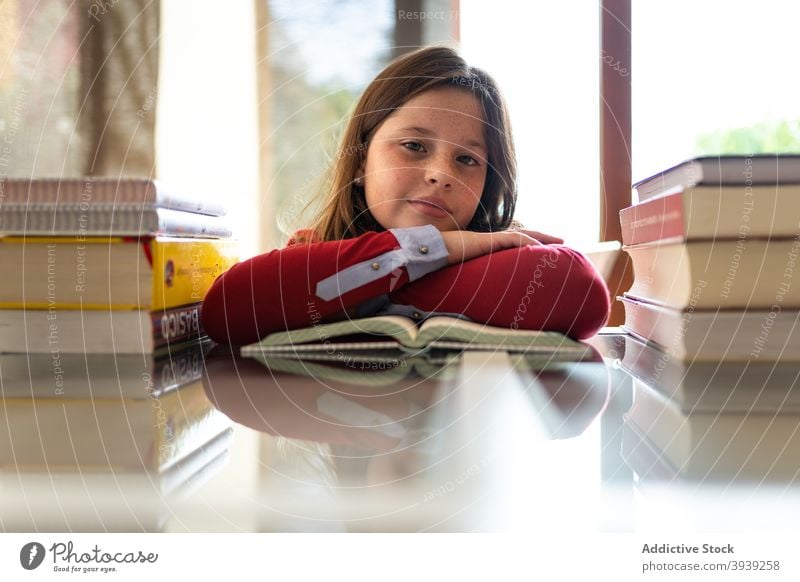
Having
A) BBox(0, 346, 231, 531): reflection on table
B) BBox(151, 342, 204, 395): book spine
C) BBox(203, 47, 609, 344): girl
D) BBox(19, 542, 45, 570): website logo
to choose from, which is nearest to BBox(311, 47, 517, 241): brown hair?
BBox(203, 47, 609, 344): girl

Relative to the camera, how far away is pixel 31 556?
0.21 m

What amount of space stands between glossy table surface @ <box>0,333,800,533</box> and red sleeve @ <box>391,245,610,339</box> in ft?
0.59

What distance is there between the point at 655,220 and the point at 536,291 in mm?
100

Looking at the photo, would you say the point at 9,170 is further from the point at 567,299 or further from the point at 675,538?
the point at 675,538

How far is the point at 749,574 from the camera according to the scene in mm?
206

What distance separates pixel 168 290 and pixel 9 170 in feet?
1.87

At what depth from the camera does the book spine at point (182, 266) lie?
54cm

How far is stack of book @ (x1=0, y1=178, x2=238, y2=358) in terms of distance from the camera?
1.74ft

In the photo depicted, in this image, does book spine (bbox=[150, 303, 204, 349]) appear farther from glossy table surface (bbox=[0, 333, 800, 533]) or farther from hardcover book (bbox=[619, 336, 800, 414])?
hardcover book (bbox=[619, 336, 800, 414])

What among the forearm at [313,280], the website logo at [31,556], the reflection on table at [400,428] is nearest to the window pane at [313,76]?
the forearm at [313,280]

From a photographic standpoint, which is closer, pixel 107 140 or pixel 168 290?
pixel 168 290

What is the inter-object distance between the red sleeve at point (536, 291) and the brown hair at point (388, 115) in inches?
7.9

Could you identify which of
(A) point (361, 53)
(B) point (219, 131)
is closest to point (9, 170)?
(B) point (219, 131)

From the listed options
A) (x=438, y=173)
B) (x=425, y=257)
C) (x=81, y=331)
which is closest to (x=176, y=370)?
(x=81, y=331)
